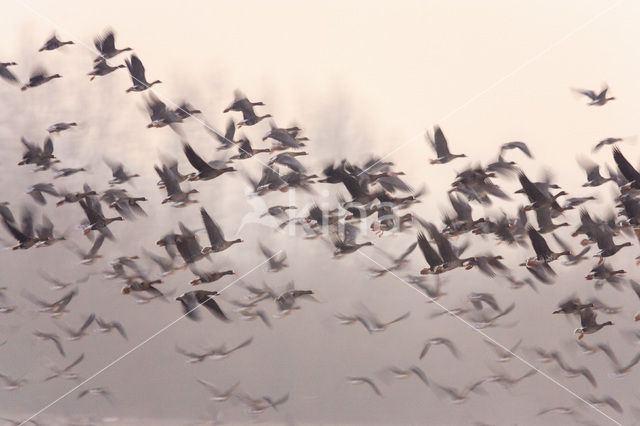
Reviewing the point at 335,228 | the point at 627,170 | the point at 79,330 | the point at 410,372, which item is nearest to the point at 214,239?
the point at 335,228

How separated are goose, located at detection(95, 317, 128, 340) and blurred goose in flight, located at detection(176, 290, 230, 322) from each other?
1.70ft

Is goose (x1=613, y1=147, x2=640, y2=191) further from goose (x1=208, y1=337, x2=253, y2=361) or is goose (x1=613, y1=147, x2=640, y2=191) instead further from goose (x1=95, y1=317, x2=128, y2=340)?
goose (x1=95, y1=317, x2=128, y2=340)

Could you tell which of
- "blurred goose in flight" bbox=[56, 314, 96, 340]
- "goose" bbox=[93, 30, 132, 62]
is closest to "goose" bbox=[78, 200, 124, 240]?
"blurred goose in flight" bbox=[56, 314, 96, 340]

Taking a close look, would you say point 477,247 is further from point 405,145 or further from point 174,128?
point 174,128

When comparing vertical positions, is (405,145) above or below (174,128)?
below

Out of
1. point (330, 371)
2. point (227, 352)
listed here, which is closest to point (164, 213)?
point (227, 352)

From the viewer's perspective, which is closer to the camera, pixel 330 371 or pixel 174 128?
pixel 174 128

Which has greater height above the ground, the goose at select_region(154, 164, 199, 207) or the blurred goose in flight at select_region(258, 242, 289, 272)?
the goose at select_region(154, 164, 199, 207)

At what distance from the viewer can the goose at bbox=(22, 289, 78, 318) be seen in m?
5.50

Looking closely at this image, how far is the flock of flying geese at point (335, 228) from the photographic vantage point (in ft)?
16.2

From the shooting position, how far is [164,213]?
5.61m

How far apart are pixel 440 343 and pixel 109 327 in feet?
8.46

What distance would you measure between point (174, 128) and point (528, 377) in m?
3.37

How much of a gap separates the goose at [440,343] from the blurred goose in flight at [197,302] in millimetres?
1578
